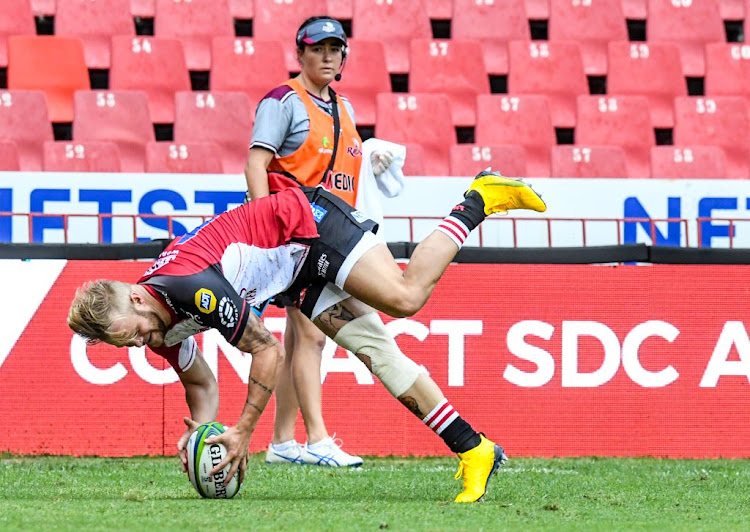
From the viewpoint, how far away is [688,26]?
1191 centimetres

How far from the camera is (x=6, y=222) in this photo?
7598 mm

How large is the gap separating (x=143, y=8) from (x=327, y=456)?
6217 mm

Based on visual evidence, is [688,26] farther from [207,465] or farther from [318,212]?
[207,465]

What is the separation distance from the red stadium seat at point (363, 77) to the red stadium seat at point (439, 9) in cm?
121

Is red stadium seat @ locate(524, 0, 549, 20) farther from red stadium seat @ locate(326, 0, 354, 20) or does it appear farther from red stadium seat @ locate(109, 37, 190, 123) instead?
red stadium seat @ locate(109, 37, 190, 123)

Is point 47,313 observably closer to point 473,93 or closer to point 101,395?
point 101,395

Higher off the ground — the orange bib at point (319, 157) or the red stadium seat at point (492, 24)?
the red stadium seat at point (492, 24)

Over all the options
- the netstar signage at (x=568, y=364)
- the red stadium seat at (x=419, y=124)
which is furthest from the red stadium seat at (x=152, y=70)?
the netstar signage at (x=568, y=364)

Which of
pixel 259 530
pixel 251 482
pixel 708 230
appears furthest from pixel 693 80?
pixel 259 530

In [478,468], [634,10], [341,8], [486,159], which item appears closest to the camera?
[478,468]

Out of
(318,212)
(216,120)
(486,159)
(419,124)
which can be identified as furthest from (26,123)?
(318,212)

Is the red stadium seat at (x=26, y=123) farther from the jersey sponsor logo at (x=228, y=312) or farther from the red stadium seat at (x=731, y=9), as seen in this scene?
the red stadium seat at (x=731, y=9)

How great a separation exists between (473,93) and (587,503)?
6640mm

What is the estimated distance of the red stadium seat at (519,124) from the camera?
33.7 ft
